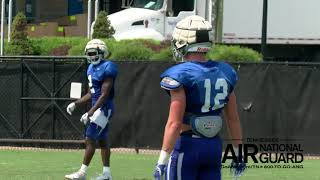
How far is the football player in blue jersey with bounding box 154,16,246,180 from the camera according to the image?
5496 millimetres

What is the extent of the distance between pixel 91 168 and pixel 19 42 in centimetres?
958

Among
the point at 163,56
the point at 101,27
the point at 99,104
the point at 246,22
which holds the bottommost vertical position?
the point at 99,104

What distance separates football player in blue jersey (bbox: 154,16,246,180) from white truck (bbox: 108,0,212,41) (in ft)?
49.3

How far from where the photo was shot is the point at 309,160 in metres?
13.9

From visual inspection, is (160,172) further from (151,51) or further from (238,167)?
(151,51)

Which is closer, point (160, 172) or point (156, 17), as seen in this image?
point (160, 172)

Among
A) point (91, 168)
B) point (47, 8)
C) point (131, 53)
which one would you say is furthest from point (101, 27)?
point (47, 8)

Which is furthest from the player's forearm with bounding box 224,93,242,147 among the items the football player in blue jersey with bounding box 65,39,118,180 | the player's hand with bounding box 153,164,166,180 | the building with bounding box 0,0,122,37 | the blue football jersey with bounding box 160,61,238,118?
the building with bounding box 0,0,122,37

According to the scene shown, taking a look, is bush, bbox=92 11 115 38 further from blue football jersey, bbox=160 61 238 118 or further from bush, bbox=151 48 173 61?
blue football jersey, bbox=160 61 238 118

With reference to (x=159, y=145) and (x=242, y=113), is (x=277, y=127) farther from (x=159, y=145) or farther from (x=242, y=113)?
(x=159, y=145)

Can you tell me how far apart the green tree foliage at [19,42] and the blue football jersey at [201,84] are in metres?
15.3

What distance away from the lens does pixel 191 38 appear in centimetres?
570

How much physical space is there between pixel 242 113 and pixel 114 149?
107 inches

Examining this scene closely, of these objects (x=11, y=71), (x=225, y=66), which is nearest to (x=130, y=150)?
(x=11, y=71)
